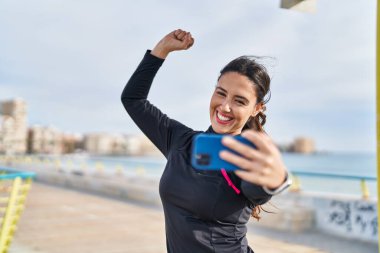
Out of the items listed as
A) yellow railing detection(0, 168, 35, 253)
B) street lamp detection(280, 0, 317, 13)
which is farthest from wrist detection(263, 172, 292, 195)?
yellow railing detection(0, 168, 35, 253)

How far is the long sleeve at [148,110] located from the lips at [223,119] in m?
0.22

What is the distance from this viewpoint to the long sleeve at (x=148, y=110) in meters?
1.60

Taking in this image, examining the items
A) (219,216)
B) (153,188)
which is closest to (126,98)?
(219,216)

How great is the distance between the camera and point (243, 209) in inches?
53.6

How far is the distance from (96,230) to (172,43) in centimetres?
585

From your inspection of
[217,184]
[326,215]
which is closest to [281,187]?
[217,184]

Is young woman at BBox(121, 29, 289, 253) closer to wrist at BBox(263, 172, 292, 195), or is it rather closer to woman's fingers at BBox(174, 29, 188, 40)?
woman's fingers at BBox(174, 29, 188, 40)

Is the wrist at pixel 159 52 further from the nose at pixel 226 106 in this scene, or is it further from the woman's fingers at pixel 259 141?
the woman's fingers at pixel 259 141

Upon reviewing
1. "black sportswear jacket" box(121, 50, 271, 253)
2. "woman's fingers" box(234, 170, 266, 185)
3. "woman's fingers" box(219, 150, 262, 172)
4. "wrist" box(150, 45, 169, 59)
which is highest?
"wrist" box(150, 45, 169, 59)

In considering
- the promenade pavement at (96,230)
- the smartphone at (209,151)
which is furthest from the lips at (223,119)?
the promenade pavement at (96,230)

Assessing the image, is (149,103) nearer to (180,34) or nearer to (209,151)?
(180,34)

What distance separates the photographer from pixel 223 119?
140cm

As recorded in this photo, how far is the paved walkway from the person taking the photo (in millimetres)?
5793

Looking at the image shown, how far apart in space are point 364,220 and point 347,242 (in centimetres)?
45
